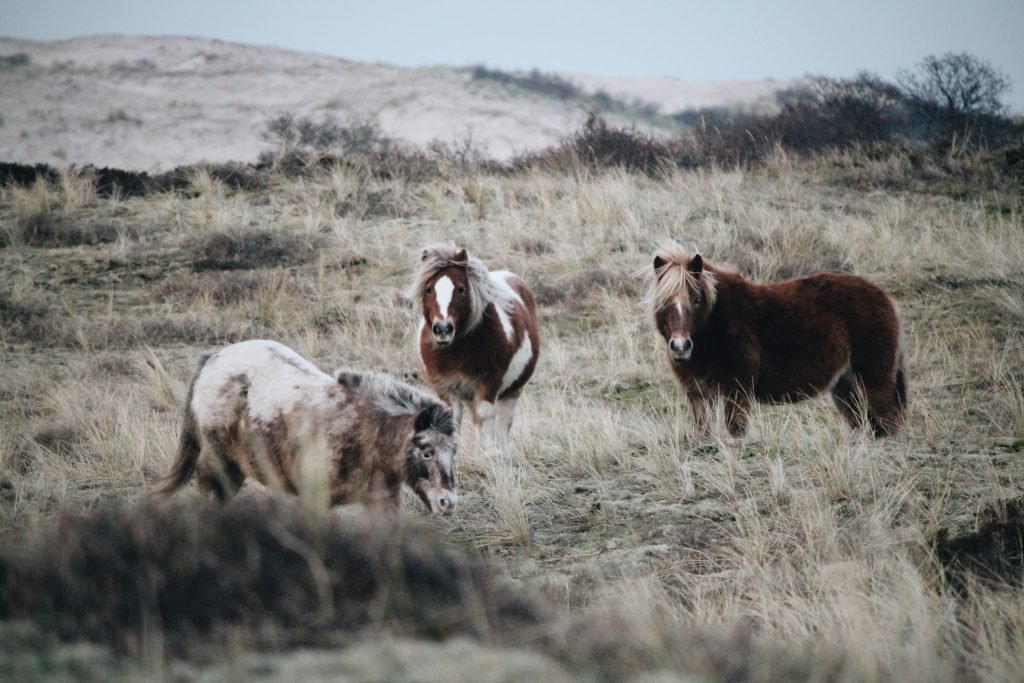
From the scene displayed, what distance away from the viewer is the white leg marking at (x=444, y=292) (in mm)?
7168

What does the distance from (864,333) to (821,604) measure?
398 cm

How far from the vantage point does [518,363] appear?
802 centimetres

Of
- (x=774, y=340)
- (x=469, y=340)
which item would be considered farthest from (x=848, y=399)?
(x=469, y=340)

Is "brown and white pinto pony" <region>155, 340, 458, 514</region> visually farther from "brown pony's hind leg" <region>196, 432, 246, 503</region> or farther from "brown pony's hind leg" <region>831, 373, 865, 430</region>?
"brown pony's hind leg" <region>831, 373, 865, 430</region>

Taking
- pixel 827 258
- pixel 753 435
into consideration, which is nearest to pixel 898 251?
pixel 827 258

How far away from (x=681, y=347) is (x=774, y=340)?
973mm

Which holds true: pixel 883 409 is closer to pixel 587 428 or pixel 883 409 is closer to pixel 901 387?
pixel 901 387

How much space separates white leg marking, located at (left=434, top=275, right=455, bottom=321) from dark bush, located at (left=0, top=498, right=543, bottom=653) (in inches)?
167

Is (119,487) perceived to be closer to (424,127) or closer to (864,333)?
(864,333)

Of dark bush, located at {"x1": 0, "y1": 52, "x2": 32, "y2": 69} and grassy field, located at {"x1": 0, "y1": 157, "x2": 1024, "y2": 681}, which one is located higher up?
dark bush, located at {"x1": 0, "y1": 52, "x2": 32, "y2": 69}

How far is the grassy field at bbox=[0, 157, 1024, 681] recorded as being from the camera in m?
2.62

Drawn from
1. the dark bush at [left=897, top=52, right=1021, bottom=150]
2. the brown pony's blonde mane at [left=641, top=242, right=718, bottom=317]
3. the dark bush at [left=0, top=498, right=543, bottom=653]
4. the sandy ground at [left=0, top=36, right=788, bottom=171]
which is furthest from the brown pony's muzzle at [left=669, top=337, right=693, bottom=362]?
the sandy ground at [left=0, top=36, right=788, bottom=171]

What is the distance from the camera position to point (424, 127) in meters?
50.6

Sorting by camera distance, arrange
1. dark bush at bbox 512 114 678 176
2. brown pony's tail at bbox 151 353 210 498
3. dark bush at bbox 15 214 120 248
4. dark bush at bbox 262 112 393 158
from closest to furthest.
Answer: brown pony's tail at bbox 151 353 210 498
dark bush at bbox 15 214 120 248
dark bush at bbox 512 114 678 176
dark bush at bbox 262 112 393 158
